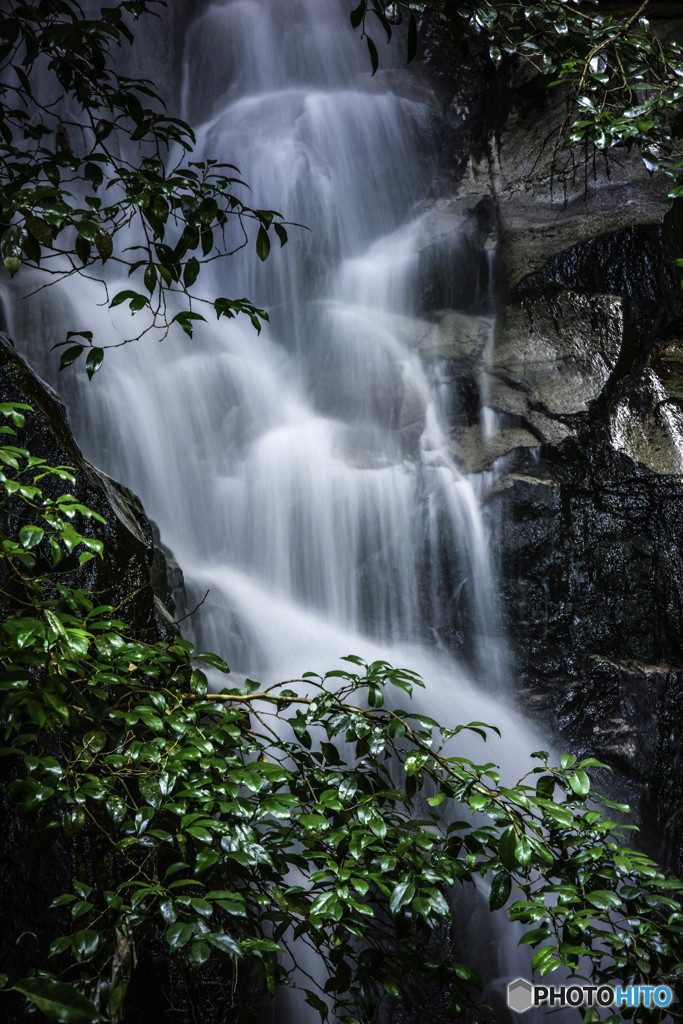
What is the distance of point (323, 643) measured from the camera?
5.04m

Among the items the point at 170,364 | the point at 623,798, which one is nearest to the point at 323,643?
the point at 623,798

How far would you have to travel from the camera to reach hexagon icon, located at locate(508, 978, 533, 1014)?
3.35 meters

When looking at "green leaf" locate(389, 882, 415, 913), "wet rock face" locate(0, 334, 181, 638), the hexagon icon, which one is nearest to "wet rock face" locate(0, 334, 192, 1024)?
"wet rock face" locate(0, 334, 181, 638)

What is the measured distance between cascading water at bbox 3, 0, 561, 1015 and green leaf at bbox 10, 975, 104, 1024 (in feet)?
10.7

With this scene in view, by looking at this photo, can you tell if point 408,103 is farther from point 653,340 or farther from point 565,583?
point 565,583

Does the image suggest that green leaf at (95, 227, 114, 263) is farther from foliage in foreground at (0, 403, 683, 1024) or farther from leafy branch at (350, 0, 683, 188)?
leafy branch at (350, 0, 683, 188)

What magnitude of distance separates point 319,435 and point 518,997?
3977 mm

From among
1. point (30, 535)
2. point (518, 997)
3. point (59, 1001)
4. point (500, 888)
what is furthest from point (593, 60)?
point (518, 997)

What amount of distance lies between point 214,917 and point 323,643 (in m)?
2.84

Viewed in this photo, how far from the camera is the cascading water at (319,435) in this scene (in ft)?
17.3

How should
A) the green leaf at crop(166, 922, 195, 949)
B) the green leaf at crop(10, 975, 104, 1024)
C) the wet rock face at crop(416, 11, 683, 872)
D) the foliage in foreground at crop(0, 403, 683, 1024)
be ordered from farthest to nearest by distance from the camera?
the wet rock face at crop(416, 11, 683, 872)
the foliage in foreground at crop(0, 403, 683, 1024)
the green leaf at crop(166, 922, 195, 949)
the green leaf at crop(10, 975, 104, 1024)

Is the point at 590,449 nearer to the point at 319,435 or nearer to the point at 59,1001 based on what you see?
the point at 319,435

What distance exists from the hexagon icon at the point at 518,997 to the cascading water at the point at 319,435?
201mm

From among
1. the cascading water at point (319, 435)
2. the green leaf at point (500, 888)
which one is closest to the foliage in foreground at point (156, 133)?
the green leaf at point (500, 888)
